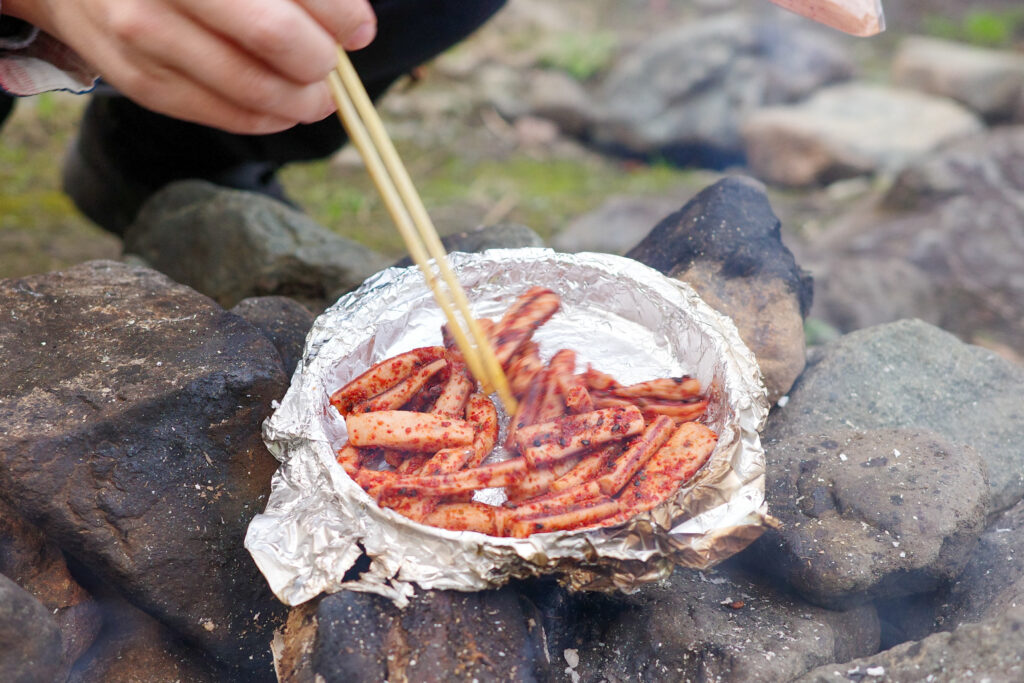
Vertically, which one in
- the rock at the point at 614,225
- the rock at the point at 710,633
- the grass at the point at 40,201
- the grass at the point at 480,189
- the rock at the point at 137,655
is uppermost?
the rock at the point at 710,633

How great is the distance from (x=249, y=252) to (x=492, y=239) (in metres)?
1.44

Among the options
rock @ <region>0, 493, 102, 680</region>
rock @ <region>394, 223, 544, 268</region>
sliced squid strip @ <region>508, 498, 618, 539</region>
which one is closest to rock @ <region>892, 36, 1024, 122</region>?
rock @ <region>394, 223, 544, 268</region>

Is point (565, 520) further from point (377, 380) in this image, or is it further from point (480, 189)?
point (480, 189)

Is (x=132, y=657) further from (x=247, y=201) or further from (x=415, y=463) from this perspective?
(x=247, y=201)

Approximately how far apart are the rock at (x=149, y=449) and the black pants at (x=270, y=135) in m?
1.96

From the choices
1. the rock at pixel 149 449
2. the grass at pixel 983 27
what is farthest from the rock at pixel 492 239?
the grass at pixel 983 27

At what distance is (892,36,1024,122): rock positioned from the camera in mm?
7840

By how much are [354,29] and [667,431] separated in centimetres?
150

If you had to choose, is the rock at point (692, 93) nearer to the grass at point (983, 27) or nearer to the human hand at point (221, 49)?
the grass at point (983, 27)

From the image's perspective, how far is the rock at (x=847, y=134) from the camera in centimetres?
735

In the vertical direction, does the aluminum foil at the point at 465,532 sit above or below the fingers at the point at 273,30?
below

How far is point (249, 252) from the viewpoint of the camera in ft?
13.4

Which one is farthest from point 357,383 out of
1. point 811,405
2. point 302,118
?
point 811,405

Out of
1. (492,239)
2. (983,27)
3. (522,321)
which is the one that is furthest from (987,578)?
(983,27)
